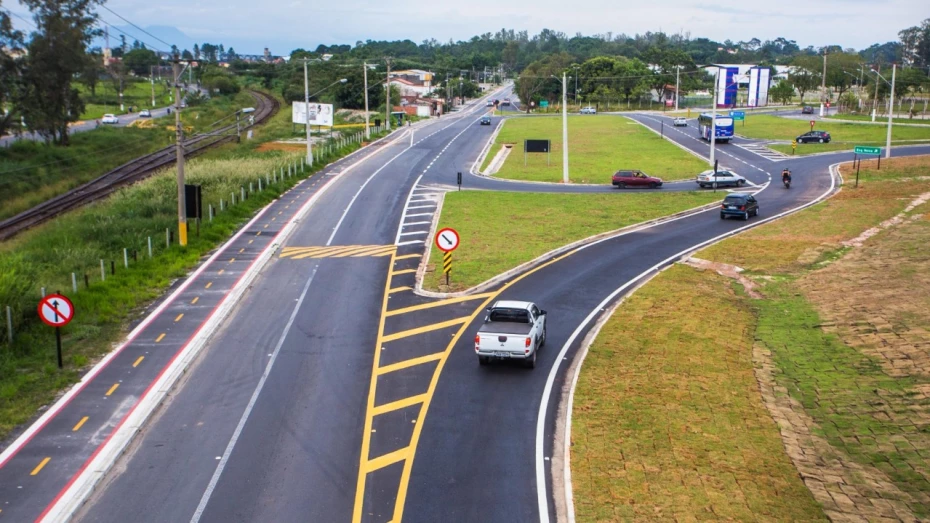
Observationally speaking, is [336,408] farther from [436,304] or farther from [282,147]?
A: [282,147]

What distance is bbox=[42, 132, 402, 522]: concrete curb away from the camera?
1574cm

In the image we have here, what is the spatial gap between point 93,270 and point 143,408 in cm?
1488

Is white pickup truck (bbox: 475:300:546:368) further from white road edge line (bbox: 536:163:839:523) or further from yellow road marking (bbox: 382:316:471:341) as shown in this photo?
yellow road marking (bbox: 382:316:471:341)

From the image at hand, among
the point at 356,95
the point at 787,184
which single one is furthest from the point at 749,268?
the point at 356,95

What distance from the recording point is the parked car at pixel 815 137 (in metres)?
81.1

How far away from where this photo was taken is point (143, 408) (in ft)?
66.3

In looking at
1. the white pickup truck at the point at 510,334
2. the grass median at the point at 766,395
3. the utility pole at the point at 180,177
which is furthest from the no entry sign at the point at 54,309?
the utility pole at the point at 180,177

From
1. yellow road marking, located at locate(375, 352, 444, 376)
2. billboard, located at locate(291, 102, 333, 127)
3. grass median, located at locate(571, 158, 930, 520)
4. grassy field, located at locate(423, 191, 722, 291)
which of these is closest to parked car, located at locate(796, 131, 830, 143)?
grassy field, located at locate(423, 191, 722, 291)

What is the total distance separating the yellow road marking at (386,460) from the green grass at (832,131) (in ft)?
237

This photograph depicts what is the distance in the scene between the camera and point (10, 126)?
255 feet

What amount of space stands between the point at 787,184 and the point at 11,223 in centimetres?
5324

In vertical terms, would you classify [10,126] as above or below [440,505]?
above

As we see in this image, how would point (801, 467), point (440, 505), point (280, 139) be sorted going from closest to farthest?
point (440, 505), point (801, 467), point (280, 139)

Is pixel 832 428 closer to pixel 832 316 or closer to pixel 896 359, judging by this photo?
pixel 896 359
